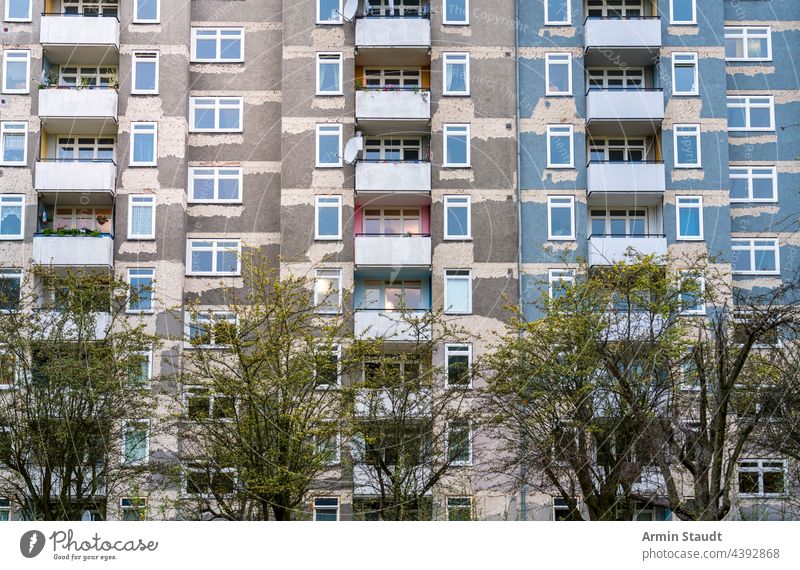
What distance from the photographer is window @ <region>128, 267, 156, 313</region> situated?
1672 inches

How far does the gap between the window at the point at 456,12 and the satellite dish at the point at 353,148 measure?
564 cm

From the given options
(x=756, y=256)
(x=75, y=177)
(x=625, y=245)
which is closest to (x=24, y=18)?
(x=75, y=177)

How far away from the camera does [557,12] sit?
46.5m

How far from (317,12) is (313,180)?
6.08m

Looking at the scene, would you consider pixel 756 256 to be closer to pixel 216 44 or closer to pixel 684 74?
pixel 684 74

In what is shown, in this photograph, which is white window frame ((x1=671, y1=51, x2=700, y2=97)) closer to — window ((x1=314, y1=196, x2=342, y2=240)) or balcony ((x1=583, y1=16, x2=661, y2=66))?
balcony ((x1=583, y1=16, x2=661, y2=66))

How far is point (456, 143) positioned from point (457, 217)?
8.72 ft

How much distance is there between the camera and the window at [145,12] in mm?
46031

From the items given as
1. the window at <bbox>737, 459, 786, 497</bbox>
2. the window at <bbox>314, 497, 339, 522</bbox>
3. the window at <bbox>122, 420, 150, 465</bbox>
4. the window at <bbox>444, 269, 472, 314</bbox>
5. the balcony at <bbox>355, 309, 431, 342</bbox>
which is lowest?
the window at <bbox>314, 497, 339, 522</bbox>

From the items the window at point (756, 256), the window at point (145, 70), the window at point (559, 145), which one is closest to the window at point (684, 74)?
the window at point (559, 145)

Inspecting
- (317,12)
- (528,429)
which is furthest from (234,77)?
(528,429)

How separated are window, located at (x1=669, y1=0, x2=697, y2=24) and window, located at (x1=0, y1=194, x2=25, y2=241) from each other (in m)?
23.6

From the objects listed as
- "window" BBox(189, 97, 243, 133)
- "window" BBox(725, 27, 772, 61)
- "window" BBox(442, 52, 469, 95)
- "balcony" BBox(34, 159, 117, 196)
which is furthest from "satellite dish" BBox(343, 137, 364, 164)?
"window" BBox(725, 27, 772, 61)

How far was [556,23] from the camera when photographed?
46344 millimetres
